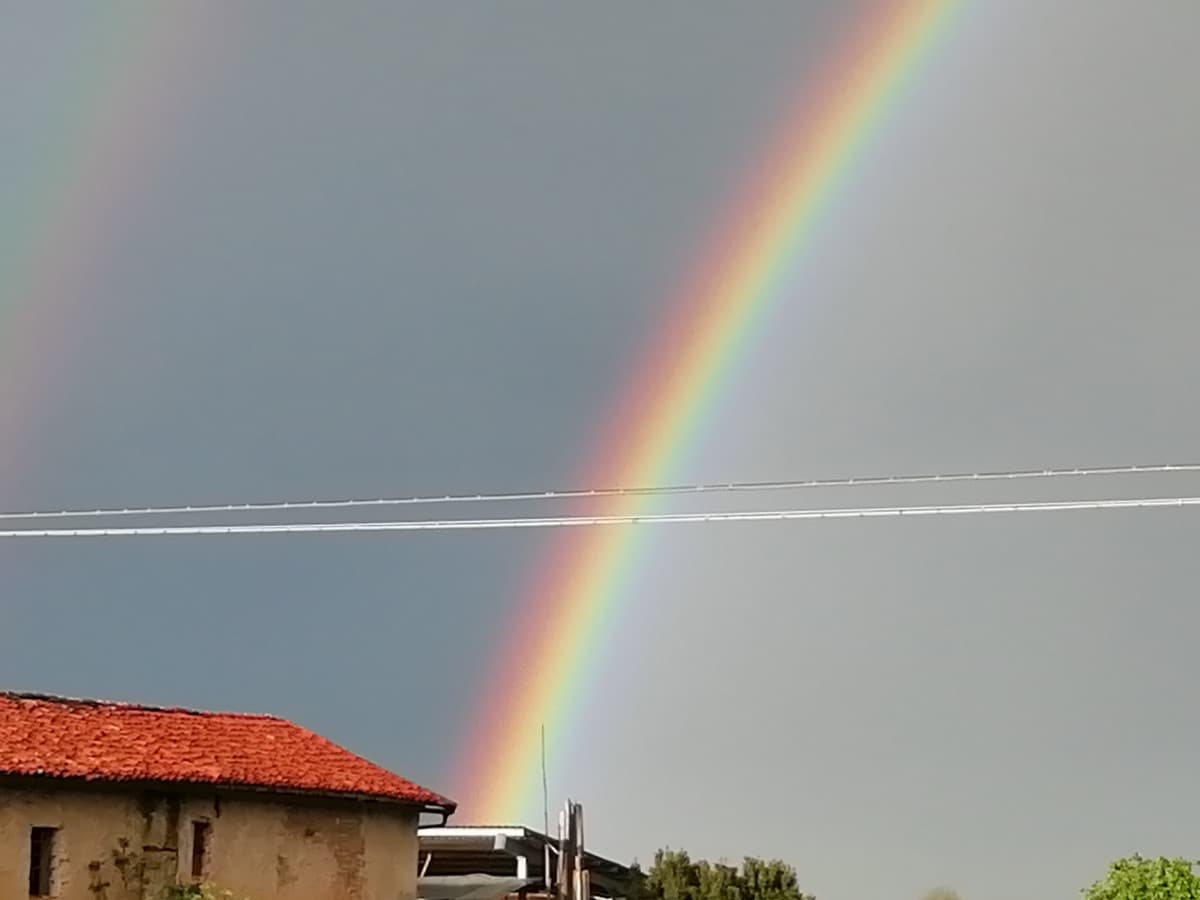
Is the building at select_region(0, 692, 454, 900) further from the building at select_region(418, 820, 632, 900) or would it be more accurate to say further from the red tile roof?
the building at select_region(418, 820, 632, 900)

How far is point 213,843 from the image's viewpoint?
27781mm

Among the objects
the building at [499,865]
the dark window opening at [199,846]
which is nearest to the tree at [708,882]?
the building at [499,865]

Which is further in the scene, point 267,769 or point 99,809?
point 267,769

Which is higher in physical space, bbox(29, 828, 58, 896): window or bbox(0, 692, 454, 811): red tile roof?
bbox(0, 692, 454, 811): red tile roof

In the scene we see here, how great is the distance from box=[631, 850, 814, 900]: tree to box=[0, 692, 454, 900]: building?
1226 cm

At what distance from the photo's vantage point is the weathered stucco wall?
2567cm

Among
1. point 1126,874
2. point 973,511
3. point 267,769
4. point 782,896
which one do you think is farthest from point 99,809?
point 782,896

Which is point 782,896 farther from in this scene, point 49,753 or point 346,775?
point 49,753

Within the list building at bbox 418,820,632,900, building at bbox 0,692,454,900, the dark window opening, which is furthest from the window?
building at bbox 418,820,632,900

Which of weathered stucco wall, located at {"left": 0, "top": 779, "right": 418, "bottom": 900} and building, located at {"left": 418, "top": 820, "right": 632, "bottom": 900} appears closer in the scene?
weathered stucco wall, located at {"left": 0, "top": 779, "right": 418, "bottom": 900}

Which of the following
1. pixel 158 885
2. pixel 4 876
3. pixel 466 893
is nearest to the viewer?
pixel 4 876

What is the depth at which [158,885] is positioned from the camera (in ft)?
88.0

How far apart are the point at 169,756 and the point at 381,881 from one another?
14.9 ft

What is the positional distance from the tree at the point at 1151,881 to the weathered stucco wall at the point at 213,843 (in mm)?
12497
